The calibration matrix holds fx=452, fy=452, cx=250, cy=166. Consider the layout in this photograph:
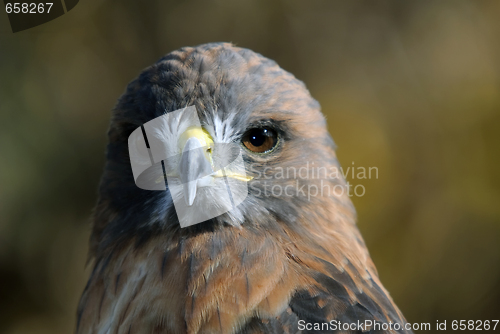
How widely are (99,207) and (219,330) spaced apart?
0.66m

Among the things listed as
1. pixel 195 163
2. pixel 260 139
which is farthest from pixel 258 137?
pixel 195 163

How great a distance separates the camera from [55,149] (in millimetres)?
2777

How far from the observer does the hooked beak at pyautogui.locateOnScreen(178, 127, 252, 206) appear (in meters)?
1.13

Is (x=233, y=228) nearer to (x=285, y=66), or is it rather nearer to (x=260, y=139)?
(x=260, y=139)

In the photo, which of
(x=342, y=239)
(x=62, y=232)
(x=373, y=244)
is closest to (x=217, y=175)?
(x=342, y=239)

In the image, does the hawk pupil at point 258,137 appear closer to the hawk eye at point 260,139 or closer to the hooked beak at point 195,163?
the hawk eye at point 260,139

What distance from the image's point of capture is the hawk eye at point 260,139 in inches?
53.0

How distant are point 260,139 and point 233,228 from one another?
291 millimetres

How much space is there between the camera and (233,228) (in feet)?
4.13

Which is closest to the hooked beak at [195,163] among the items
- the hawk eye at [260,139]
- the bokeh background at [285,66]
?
the hawk eye at [260,139]

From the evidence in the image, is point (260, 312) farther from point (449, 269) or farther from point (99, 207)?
point (449, 269)

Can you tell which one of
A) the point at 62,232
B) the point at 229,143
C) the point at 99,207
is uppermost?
the point at 229,143

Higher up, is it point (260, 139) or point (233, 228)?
point (260, 139)

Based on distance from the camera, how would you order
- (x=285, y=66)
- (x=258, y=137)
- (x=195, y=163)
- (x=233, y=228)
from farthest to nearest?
(x=285, y=66) → (x=258, y=137) → (x=233, y=228) → (x=195, y=163)
